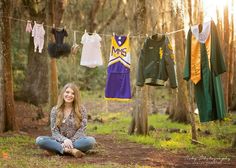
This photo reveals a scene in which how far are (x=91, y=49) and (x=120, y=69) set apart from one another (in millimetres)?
1437

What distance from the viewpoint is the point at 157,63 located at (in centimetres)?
826

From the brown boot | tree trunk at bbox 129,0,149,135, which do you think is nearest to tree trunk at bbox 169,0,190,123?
tree trunk at bbox 129,0,149,135

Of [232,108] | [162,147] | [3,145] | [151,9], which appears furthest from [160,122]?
[3,145]

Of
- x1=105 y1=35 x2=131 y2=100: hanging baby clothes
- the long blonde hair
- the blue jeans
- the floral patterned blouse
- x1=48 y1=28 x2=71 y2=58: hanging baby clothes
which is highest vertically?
x1=48 y1=28 x2=71 y2=58: hanging baby clothes

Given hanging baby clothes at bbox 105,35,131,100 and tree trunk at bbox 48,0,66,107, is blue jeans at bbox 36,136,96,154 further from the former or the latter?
tree trunk at bbox 48,0,66,107

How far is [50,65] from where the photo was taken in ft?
37.3

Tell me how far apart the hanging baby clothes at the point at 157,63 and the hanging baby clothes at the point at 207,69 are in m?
0.83

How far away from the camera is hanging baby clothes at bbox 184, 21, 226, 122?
692cm

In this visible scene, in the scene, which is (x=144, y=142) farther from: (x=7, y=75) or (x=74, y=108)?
(x=7, y=75)

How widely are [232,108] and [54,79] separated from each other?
6.10 m

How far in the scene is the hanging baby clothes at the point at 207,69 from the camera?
6.92 metres

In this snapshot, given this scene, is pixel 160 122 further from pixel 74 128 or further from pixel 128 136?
pixel 74 128

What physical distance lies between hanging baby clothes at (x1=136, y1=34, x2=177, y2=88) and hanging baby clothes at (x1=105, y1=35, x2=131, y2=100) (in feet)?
3.01

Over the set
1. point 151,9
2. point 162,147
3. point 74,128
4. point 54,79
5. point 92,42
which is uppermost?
point 151,9
